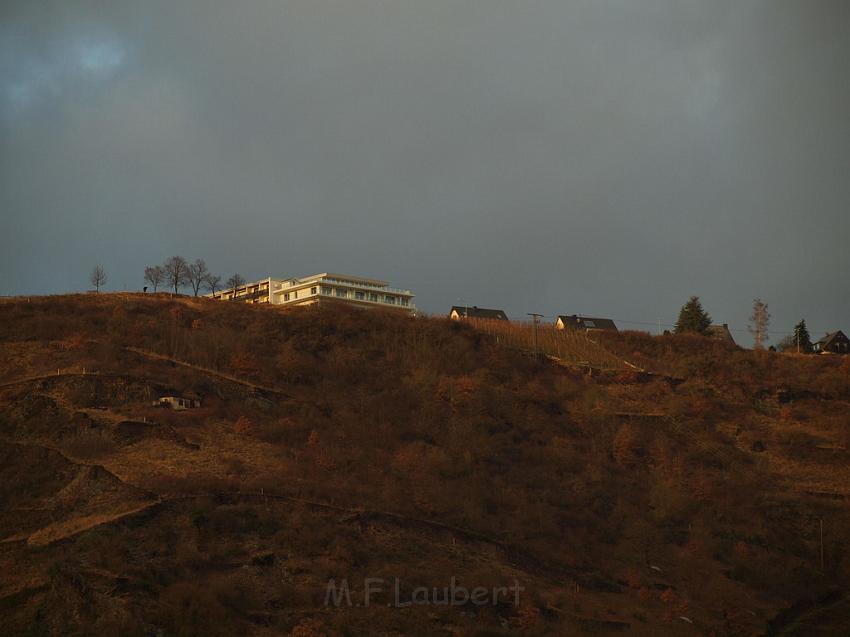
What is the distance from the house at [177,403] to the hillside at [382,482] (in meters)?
0.66

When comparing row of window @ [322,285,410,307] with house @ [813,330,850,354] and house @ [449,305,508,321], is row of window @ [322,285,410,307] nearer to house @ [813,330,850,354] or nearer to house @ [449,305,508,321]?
house @ [449,305,508,321]

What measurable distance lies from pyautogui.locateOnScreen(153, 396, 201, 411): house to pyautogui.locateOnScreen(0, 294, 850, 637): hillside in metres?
0.66

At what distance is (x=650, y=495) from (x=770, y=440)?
557 inches

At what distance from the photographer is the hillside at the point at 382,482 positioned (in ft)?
106

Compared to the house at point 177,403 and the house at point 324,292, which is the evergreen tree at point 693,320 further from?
the house at point 177,403

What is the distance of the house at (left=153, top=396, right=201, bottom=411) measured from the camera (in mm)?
46469

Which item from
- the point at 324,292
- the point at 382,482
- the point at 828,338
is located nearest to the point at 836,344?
the point at 828,338

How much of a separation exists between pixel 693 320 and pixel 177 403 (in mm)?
66158

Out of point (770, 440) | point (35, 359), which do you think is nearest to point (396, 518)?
point (35, 359)

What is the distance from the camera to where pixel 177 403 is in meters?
46.8

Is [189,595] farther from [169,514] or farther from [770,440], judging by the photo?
[770,440]

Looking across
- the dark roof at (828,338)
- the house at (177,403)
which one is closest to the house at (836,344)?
the dark roof at (828,338)

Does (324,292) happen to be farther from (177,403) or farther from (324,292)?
(177,403)

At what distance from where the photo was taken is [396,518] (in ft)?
128
